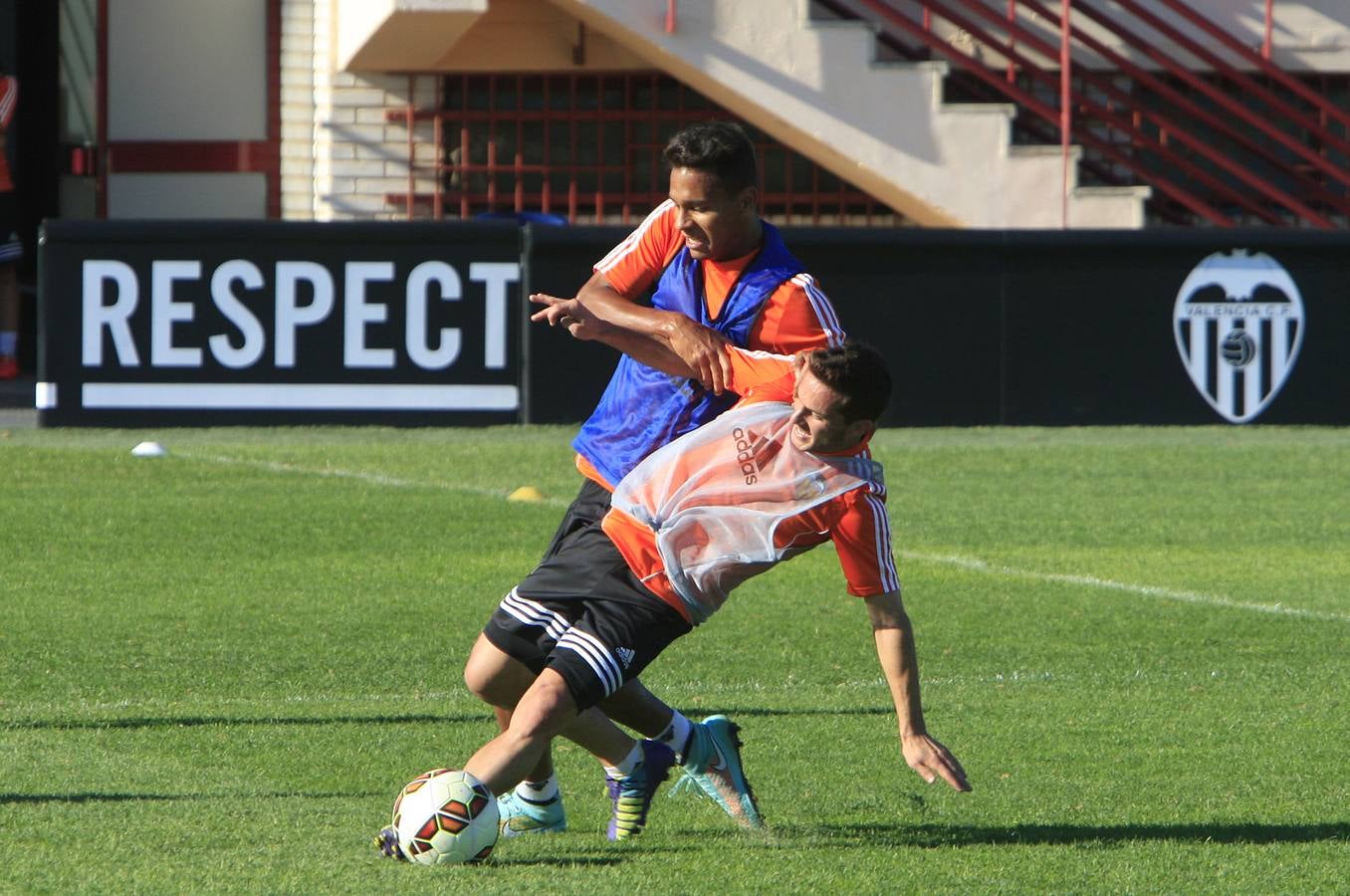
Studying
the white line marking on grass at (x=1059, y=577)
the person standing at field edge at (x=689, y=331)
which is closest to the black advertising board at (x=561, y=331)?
the white line marking on grass at (x=1059, y=577)

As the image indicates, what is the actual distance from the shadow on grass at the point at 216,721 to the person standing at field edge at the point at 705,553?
1514 millimetres

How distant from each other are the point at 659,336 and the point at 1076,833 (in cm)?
168

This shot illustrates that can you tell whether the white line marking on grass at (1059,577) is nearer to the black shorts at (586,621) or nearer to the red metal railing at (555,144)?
the black shorts at (586,621)

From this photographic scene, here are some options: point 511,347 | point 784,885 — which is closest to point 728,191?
point 784,885

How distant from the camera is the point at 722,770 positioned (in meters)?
5.14

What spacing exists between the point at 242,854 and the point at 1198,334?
1161cm

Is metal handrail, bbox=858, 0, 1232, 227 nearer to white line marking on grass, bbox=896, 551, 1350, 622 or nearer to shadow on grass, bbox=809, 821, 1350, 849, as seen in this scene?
white line marking on grass, bbox=896, 551, 1350, 622

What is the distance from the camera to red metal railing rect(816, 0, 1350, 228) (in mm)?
18859

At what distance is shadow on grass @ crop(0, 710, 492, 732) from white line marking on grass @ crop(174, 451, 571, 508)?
16.8 feet

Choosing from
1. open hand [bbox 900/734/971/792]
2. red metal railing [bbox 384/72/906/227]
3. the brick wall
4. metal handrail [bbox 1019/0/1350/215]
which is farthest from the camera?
red metal railing [bbox 384/72/906/227]

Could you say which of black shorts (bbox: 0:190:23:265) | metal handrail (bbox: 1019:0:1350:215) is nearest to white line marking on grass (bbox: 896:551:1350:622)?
metal handrail (bbox: 1019:0:1350:215)

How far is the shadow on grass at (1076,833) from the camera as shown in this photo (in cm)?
511

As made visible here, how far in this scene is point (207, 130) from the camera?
20.0 m

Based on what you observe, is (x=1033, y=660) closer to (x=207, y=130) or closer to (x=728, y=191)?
(x=728, y=191)
